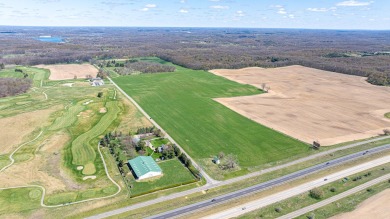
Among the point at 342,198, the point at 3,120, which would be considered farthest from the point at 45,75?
the point at 342,198

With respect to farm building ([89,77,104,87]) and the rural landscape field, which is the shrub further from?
farm building ([89,77,104,87])

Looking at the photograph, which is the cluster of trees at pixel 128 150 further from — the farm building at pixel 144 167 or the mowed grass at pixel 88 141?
the mowed grass at pixel 88 141

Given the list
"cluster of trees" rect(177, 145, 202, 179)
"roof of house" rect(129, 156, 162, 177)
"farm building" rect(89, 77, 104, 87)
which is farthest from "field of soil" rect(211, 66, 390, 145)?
"farm building" rect(89, 77, 104, 87)

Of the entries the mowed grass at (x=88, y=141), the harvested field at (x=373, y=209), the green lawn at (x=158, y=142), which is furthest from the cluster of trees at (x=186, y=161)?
the harvested field at (x=373, y=209)

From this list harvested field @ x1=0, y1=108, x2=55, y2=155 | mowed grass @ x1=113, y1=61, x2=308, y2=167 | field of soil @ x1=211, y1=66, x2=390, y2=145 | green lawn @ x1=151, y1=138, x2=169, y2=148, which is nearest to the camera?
mowed grass @ x1=113, y1=61, x2=308, y2=167

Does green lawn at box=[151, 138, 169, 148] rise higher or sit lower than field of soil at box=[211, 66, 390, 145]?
lower

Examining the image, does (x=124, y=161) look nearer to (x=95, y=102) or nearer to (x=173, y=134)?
(x=173, y=134)
